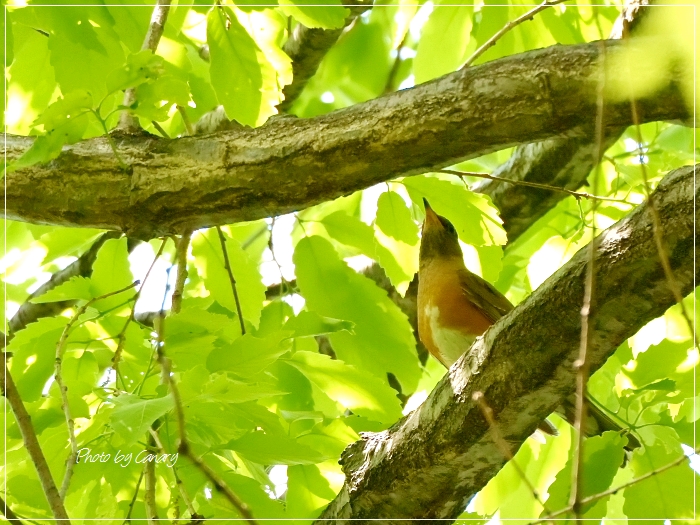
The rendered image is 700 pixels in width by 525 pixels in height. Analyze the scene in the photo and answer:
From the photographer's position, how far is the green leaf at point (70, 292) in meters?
2.18

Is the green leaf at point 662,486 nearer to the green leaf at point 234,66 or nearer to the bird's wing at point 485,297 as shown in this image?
the bird's wing at point 485,297

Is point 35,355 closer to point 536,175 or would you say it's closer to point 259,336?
point 259,336

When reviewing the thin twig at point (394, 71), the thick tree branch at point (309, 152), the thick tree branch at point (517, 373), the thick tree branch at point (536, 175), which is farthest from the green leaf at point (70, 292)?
the thin twig at point (394, 71)

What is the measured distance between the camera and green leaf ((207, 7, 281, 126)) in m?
2.16

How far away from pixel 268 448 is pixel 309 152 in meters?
0.78

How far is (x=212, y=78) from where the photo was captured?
7.11 ft

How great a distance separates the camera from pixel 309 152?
6.44ft

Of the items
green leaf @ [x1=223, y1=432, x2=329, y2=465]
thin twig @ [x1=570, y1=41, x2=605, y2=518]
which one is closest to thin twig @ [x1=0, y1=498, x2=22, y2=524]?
green leaf @ [x1=223, y1=432, x2=329, y2=465]

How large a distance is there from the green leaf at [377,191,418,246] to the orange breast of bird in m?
0.79

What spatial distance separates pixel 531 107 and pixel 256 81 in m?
0.84

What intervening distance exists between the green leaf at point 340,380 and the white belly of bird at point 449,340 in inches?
35.7

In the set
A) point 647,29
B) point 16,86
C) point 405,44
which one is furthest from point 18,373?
point 405,44

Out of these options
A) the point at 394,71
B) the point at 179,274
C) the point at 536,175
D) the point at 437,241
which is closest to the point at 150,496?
the point at 179,274

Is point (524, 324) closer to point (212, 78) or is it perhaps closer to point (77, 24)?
point (212, 78)
